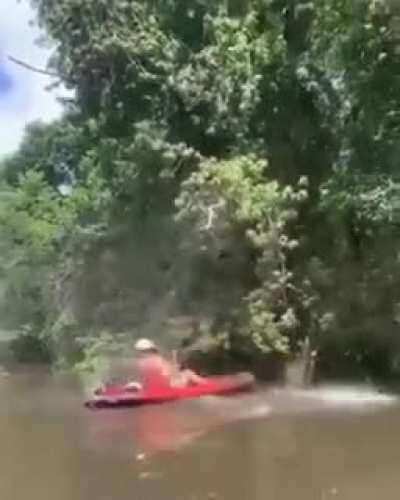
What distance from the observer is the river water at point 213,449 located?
9.83 metres

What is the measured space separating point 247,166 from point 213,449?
9084 millimetres

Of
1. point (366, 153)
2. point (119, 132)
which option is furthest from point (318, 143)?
point (119, 132)

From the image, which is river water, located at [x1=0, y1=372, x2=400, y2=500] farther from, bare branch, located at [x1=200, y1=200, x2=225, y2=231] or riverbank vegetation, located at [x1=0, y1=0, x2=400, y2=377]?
bare branch, located at [x1=200, y1=200, x2=225, y2=231]

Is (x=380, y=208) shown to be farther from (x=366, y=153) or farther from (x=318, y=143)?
(x=318, y=143)

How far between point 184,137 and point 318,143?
9.31 ft

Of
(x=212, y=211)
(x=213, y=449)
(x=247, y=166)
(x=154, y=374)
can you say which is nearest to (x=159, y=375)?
(x=154, y=374)

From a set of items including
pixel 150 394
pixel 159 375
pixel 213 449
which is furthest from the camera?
pixel 159 375

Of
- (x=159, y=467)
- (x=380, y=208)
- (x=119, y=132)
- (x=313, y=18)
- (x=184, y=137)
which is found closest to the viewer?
(x=159, y=467)

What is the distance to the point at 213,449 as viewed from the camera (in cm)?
1247

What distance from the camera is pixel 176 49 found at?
22.8 meters

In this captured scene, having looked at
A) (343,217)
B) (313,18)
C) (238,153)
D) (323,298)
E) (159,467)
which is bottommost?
(159,467)

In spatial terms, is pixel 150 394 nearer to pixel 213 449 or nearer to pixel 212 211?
pixel 212 211

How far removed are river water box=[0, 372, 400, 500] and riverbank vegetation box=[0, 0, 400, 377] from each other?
72.9 inches

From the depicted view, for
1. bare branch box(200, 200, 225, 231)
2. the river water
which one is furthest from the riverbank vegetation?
the river water
